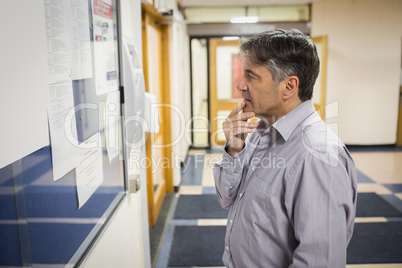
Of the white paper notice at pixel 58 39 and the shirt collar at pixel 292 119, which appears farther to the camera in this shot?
the shirt collar at pixel 292 119

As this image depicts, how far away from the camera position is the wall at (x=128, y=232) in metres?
1.31

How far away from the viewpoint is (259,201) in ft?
3.97

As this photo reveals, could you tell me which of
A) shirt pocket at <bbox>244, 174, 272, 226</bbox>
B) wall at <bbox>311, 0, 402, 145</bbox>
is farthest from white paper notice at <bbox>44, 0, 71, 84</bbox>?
wall at <bbox>311, 0, 402, 145</bbox>

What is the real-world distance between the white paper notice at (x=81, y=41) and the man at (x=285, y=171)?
588mm

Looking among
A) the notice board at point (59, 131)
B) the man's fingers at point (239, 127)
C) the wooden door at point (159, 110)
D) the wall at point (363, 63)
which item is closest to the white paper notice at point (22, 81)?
the notice board at point (59, 131)

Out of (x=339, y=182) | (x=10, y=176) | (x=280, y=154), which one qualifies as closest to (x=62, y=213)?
(x=10, y=176)

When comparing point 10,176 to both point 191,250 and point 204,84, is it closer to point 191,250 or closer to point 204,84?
point 191,250

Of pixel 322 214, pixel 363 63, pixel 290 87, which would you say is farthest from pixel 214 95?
pixel 322 214

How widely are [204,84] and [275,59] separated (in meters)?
5.34

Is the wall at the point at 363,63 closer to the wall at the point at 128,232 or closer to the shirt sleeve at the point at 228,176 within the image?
the wall at the point at 128,232

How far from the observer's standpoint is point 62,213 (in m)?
0.97

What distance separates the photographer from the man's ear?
48.1 inches

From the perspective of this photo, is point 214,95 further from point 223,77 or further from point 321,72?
point 321,72

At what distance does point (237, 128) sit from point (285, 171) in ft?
0.93
